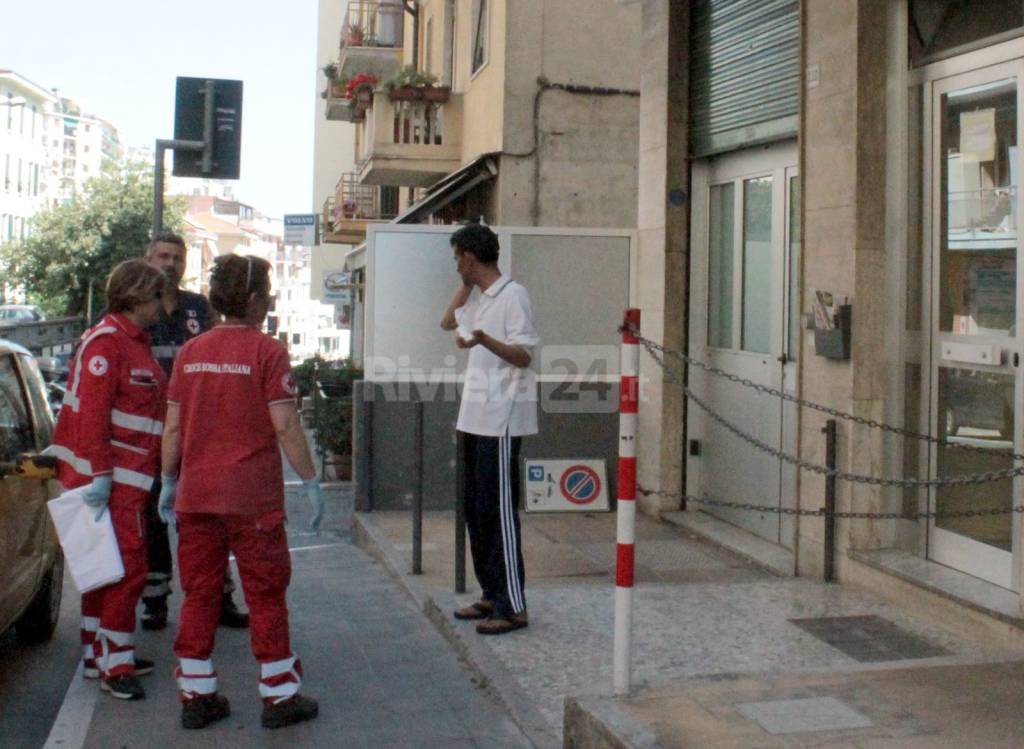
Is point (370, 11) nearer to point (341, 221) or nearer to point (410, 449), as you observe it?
point (341, 221)

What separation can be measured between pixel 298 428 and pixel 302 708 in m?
1.08

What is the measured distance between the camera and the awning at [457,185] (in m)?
15.3

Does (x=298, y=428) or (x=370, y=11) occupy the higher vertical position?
(x=370, y=11)

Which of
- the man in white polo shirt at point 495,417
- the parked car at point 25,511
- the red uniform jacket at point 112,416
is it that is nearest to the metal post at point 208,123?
the parked car at point 25,511

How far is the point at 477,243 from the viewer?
626cm

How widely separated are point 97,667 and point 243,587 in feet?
3.71

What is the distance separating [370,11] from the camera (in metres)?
27.3

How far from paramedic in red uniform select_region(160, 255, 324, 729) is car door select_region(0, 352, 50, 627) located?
3.11 feet

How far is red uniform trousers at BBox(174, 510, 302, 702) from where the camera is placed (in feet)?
16.6

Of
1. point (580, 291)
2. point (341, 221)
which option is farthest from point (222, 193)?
point (580, 291)

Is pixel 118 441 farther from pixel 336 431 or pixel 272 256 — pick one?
pixel 272 256

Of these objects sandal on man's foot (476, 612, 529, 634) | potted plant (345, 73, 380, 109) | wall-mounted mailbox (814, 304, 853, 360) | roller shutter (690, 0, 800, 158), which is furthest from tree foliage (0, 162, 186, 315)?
sandal on man's foot (476, 612, 529, 634)

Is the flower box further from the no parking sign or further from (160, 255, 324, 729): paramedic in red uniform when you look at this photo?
(160, 255, 324, 729): paramedic in red uniform

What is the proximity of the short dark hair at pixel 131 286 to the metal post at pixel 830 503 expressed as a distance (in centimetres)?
344
